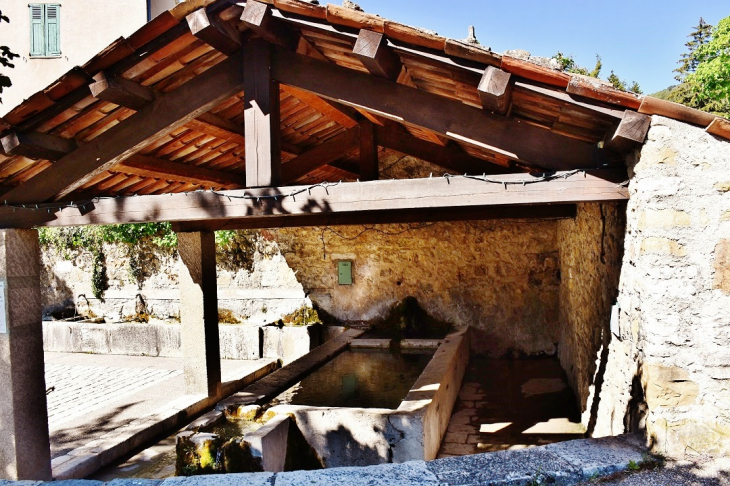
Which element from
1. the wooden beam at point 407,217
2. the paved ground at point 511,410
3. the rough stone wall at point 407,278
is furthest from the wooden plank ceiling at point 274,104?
the rough stone wall at point 407,278

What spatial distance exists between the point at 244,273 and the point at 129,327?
2.23 m

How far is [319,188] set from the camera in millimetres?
3492

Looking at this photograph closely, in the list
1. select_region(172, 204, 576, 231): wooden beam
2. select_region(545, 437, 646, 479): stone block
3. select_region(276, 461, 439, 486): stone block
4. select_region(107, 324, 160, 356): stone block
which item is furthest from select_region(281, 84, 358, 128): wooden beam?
select_region(107, 324, 160, 356): stone block

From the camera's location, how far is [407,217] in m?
6.83

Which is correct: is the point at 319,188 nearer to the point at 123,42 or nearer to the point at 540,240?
the point at 123,42

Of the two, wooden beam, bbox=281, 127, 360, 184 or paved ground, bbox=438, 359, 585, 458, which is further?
wooden beam, bbox=281, 127, 360, 184

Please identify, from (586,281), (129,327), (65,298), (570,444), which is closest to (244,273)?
(129,327)

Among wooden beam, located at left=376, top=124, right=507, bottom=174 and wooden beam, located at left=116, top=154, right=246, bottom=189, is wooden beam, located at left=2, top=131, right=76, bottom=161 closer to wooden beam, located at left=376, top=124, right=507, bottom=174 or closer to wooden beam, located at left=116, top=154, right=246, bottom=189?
wooden beam, located at left=116, top=154, right=246, bottom=189

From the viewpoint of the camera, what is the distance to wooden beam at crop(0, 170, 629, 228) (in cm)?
301

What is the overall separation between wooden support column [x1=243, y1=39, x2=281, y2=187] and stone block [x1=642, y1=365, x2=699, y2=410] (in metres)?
2.58

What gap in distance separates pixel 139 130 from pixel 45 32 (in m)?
10.3

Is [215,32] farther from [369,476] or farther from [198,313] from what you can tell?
[198,313]

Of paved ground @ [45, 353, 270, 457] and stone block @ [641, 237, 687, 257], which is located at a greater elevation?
stone block @ [641, 237, 687, 257]

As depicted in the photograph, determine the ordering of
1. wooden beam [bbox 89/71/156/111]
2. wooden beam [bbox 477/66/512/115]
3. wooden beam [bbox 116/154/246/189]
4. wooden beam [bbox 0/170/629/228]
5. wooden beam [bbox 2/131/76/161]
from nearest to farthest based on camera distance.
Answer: wooden beam [bbox 477/66/512/115], wooden beam [bbox 0/170/629/228], wooden beam [bbox 89/71/156/111], wooden beam [bbox 2/131/76/161], wooden beam [bbox 116/154/246/189]
